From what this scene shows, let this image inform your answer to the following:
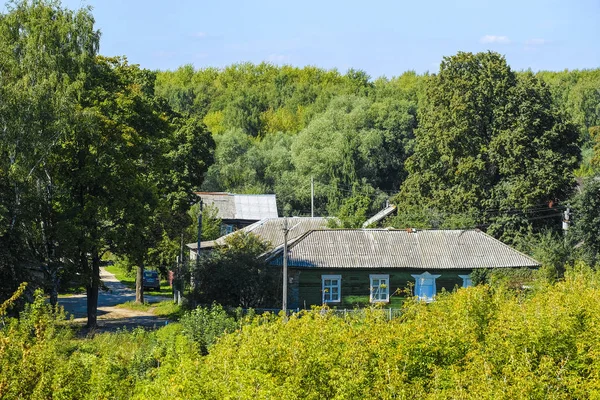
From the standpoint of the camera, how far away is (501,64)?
1825 inches

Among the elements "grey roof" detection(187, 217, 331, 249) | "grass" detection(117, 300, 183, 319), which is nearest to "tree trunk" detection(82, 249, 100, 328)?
"grass" detection(117, 300, 183, 319)

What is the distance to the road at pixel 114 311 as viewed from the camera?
111 feet

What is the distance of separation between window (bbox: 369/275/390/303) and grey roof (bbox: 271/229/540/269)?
2.06 ft

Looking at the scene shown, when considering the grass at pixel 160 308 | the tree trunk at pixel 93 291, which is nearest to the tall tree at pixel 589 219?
the grass at pixel 160 308

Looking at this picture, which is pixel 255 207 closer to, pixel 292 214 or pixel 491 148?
pixel 292 214

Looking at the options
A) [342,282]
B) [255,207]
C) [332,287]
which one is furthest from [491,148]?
[255,207]

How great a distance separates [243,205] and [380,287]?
2532 cm

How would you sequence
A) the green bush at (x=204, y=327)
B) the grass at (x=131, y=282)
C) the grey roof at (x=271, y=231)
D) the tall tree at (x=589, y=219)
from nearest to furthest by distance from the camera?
the green bush at (x=204, y=327)
the tall tree at (x=589, y=219)
the grey roof at (x=271, y=231)
the grass at (x=131, y=282)

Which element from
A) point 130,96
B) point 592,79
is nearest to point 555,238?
point 130,96

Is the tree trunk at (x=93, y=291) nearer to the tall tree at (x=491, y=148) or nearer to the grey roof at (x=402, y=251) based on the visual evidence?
the grey roof at (x=402, y=251)

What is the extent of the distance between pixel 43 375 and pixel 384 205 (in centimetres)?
5188

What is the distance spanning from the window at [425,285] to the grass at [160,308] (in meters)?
10.5

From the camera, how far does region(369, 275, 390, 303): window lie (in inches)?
1462

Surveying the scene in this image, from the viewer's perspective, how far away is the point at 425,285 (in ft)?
124
